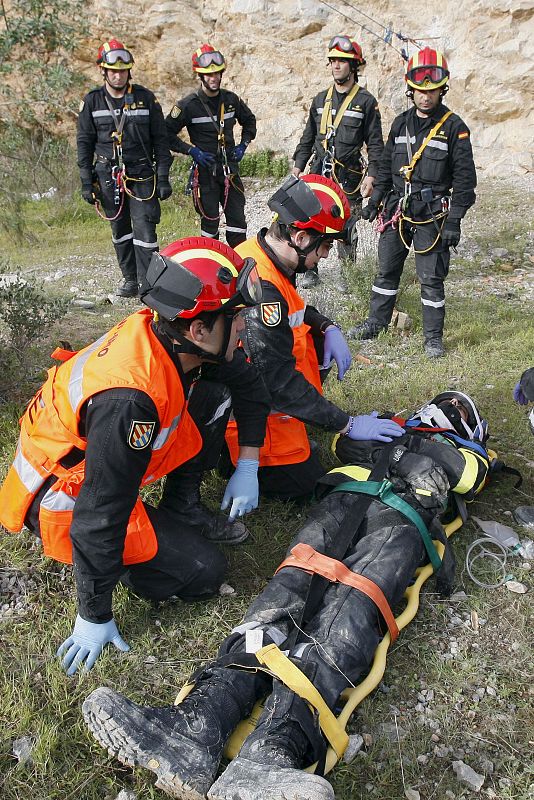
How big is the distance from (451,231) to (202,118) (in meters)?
3.28

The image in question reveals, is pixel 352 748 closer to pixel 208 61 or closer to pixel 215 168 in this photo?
pixel 215 168

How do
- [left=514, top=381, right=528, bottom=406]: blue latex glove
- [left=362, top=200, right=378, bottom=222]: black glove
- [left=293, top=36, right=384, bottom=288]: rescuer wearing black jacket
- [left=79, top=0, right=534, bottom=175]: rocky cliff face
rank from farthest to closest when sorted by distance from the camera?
1. [left=79, top=0, right=534, bottom=175]: rocky cliff face
2. [left=293, top=36, right=384, bottom=288]: rescuer wearing black jacket
3. [left=362, top=200, right=378, bottom=222]: black glove
4. [left=514, top=381, right=528, bottom=406]: blue latex glove

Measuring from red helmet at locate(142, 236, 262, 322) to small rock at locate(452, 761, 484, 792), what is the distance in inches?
68.6

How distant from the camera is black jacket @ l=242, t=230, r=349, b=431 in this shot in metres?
2.99

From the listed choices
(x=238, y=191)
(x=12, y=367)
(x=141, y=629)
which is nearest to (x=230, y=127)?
(x=238, y=191)

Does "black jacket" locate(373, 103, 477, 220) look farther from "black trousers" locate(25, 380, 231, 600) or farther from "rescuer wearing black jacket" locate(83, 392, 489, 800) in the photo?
"black trousers" locate(25, 380, 231, 600)

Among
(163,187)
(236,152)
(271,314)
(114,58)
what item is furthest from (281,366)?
(236,152)

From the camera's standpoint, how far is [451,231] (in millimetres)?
5090

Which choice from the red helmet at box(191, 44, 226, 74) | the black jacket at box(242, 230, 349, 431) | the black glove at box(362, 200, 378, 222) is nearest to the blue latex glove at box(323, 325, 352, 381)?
the black jacket at box(242, 230, 349, 431)

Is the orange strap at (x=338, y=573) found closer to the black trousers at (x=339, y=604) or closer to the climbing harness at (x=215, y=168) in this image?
the black trousers at (x=339, y=604)

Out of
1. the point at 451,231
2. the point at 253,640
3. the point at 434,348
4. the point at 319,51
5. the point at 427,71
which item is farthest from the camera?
the point at 319,51

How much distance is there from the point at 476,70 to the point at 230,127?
5.29 metres

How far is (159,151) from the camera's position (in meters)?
6.45

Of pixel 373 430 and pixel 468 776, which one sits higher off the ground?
pixel 373 430
